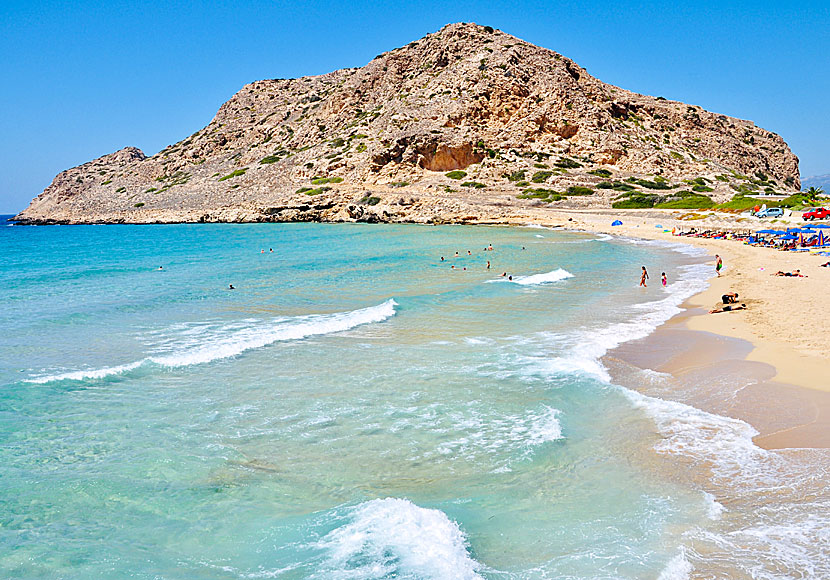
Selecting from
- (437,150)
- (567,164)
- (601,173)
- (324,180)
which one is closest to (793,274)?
(601,173)

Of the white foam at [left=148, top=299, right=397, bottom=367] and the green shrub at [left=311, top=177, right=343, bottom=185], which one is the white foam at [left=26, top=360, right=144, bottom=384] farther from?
the green shrub at [left=311, top=177, right=343, bottom=185]

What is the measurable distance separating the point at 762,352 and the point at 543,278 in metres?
13.0

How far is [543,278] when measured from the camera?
24.1 metres

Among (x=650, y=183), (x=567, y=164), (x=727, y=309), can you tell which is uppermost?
(x=567, y=164)

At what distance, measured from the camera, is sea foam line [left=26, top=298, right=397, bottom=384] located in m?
11.4

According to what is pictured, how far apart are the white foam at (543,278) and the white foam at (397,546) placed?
57.9 feet

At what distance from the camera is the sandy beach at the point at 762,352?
8.07 metres

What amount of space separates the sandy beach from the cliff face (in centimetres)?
4561

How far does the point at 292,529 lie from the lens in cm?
582

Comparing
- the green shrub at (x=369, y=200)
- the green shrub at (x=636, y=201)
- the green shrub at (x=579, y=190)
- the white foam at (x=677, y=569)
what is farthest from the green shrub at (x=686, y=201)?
the white foam at (x=677, y=569)

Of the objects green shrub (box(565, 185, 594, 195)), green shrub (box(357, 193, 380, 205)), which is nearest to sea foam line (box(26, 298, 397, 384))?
green shrub (box(357, 193, 380, 205))

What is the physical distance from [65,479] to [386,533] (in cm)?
432

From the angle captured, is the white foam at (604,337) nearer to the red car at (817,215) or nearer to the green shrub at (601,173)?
the red car at (817,215)

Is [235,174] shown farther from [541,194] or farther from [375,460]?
[375,460]
